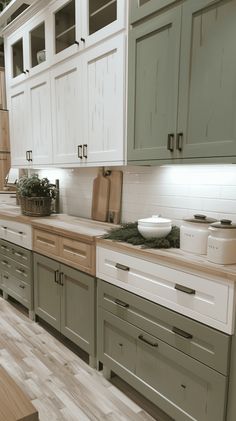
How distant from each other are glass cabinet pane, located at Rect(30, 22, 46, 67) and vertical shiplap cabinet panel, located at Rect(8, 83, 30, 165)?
28cm

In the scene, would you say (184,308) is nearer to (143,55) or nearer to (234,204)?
(234,204)

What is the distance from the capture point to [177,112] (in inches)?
65.3

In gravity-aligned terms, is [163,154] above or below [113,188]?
above

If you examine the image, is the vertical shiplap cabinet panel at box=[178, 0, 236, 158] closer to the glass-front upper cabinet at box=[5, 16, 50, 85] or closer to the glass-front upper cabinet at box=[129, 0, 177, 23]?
the glass-front upper cabinet at box=[129, 0, 177, 23]

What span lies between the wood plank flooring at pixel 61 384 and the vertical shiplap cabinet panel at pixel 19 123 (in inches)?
69.6

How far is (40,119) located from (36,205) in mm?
822

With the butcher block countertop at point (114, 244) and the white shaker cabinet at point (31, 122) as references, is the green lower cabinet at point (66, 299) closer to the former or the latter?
the butcher block countertop at point (114, 244)

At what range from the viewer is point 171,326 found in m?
1.56

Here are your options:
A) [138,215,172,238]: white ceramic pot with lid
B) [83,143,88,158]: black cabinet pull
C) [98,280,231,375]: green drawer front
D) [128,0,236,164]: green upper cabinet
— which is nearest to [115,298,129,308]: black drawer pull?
[98,280,231,375]: green drawer front

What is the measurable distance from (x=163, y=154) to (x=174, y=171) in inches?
13.3

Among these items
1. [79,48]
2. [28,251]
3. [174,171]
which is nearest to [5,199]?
[28,251]

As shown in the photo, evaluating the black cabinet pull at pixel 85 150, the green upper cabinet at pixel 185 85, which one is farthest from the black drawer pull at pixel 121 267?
the black cabinet pull at pixel 85 150

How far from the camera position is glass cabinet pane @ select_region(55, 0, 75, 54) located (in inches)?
94.2

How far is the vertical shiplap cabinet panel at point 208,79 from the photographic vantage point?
141 centimetres
